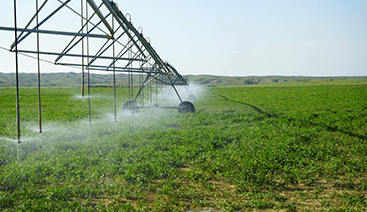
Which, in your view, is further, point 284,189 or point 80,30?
point 80,30

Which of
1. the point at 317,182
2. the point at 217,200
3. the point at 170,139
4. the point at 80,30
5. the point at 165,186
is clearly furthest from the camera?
the point at 170,139

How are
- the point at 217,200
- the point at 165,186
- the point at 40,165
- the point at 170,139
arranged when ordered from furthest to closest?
the point at 170,139
the point at 40,165
the point at 165,186
the point at 217,200

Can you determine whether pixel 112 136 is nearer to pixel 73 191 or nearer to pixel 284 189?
pixel 73 191

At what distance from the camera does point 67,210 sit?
15.2ft

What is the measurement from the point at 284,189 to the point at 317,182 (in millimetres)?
1080

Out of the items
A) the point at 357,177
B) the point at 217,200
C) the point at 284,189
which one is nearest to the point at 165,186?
the point at 217,200

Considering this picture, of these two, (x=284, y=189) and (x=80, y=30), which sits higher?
(x=80, y=30)

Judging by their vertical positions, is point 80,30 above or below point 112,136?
above

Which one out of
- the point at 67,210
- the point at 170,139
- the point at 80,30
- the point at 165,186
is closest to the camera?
the point at 67,210

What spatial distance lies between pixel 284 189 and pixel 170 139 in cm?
502

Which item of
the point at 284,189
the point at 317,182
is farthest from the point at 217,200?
the point at 317,182

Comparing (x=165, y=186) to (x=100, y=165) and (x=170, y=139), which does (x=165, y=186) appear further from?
(x=170, y=139)

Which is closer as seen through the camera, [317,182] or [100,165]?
[317,182]

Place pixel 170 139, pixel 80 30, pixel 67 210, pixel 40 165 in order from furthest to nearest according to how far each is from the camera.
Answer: pixel 170 139 → pixel 80 30 → pixel 40 165 → pixel 67 210
